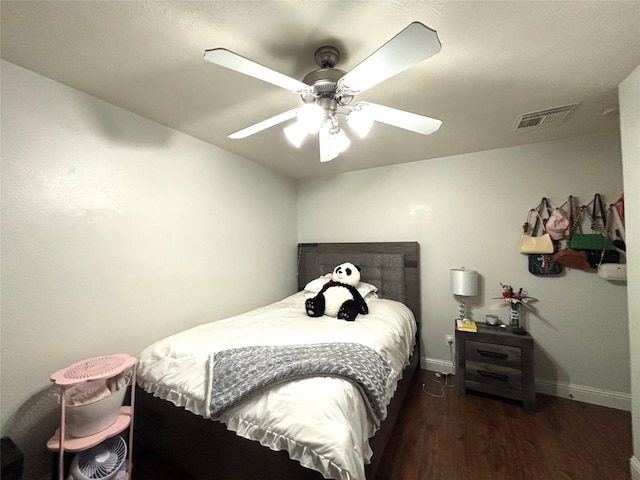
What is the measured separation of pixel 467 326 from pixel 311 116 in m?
2.27

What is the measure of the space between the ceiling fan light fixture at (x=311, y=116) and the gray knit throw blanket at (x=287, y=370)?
45.5 inches

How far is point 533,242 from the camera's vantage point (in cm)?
225

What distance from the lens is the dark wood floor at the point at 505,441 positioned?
1.47m

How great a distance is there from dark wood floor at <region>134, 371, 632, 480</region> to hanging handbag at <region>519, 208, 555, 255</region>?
130 cm

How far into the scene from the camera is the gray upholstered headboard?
8.99 ft

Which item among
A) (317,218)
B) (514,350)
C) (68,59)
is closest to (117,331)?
(68,59)

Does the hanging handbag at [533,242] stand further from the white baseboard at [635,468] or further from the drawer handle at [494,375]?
the white baseboard at [635,468]

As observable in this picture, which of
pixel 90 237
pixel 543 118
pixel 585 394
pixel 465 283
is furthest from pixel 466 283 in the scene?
pixel 90 237

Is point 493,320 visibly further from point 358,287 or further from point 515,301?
point 358,287

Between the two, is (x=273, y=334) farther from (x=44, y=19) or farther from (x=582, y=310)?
(x=582, y=310)

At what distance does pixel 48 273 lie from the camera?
4.66 feet

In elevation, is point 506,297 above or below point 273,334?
above

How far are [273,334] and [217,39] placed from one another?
1.71 m

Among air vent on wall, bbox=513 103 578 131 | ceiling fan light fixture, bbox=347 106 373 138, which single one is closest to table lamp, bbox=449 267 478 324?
air vent on wall, bbox=513 103 578 131
